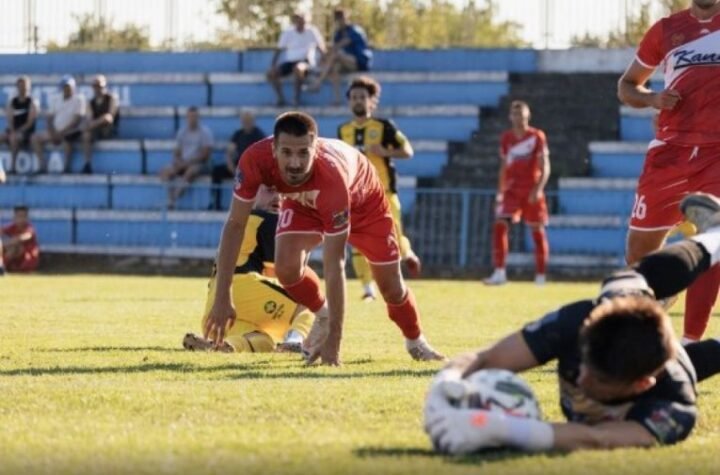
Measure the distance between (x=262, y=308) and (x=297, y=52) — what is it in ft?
61.7

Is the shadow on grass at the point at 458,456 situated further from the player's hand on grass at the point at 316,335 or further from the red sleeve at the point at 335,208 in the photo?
the player's hand on grass at the point at 316,335

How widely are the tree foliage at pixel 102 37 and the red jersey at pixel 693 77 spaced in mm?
25014

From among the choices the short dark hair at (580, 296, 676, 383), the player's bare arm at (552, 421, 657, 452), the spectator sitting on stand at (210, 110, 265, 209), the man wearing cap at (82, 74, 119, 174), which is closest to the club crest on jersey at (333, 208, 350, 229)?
the player's bare arm at (552, 421, 657, 452)

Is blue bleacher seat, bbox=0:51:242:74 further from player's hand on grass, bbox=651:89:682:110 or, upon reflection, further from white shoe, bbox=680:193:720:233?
white shoe, bbox=680:193:720:233

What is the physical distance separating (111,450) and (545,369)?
4513mm

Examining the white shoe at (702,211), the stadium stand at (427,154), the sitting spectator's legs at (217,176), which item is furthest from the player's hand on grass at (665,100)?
the sitting spectator's legs at (217,176)

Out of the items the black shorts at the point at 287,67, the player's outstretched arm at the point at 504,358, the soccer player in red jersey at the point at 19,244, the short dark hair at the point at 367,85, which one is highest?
the short dark hair at the point at 367,85

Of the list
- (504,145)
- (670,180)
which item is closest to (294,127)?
(670,180)

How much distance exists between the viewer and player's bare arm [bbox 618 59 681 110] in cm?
1147

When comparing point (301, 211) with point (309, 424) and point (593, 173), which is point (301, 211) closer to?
point (309, 424)

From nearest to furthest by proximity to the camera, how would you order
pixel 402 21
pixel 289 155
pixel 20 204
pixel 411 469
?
pixel 411 469 → pixel 289 155 → pixel 20 204 → pixel 402 21

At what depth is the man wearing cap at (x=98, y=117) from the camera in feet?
105

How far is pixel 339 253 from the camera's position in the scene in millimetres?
10898

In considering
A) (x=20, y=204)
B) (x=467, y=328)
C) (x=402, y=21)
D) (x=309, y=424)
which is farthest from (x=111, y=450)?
(x=402, y=21)
